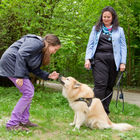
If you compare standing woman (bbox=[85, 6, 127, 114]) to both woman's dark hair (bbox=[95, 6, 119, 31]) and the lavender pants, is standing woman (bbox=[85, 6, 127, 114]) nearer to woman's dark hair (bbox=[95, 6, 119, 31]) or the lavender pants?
woman's dark hair (bbox=[95, 6, 119, 31])

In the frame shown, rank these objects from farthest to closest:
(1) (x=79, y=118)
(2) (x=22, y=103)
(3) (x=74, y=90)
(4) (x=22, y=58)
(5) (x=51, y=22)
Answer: (5) (x=51, y=22)
(3) (x=74, y=90)
(1) (x=79, y=118)
(2) (x=22, y=103)
(4) (x=22, y=58)

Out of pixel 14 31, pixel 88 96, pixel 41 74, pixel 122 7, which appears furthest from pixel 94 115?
pixel 122 7

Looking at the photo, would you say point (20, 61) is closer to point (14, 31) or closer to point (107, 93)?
point (107, 93)

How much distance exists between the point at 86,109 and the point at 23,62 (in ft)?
4.86

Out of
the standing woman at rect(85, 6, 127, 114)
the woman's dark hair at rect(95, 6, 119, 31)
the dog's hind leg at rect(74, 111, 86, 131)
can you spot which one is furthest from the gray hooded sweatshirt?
the woman's dark hair at rect(95, 6, 119, 31)

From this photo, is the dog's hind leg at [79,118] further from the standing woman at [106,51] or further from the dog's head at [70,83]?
the standing woman at [106,51]

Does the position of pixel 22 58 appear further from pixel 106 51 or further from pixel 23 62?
pixel 106 51

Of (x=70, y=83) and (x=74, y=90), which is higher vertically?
(x=70, y=83)

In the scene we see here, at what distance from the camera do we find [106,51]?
4.10 meters

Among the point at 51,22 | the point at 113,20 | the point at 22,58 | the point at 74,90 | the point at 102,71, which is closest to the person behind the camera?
the point at 22,58

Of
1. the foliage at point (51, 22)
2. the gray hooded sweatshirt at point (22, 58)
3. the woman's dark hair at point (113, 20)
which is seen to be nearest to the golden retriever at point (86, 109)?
the gray hooded sweatshirt at point (22, 58)

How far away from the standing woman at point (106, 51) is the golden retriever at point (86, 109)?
1.48 ft

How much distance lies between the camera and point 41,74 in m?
3.71

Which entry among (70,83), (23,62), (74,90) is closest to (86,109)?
(74,90)
